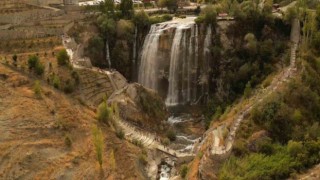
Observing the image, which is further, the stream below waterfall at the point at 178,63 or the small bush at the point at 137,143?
the stream below waterfall at the point at 178,63

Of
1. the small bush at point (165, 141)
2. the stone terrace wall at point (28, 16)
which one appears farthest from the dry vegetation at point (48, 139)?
the stone terrace wall at point (28, 16)

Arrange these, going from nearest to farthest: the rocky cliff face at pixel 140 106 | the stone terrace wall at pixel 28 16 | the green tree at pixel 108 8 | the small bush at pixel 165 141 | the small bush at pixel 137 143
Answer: the small bush at pixel 137 143 → the small bush at pixel 165 141 → the rocky cliff face at pixel 140 106 → the stone terrace wall at pixel 28 16 → the green tree at pixel 108 8

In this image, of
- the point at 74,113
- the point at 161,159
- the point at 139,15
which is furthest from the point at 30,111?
the point at 139,15

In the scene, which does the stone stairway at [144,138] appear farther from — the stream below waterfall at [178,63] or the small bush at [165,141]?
the stream below waterfall at [178,63]

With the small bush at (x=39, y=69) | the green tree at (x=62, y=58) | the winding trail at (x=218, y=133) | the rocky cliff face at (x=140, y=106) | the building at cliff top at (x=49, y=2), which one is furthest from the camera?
the building at cliff top at (x=49, y=2)

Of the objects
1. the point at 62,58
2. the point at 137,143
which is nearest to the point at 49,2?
the point at 62,58

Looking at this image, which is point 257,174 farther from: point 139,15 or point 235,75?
point 139,15
